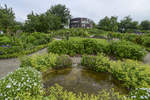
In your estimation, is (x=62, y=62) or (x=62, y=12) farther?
(x=62, y=12)

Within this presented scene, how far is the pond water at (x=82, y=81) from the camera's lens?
109 inches

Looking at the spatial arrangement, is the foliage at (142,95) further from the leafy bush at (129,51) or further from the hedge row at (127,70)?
the leafy bush at (129,51)

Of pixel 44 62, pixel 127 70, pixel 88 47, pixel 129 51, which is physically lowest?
pixel 127 70

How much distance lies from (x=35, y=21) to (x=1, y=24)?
6278 millimetres

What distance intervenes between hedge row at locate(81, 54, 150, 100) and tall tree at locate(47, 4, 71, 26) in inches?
1337

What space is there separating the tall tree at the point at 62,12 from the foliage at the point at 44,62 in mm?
33523

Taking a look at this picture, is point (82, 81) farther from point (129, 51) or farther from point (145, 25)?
point (145, 25)

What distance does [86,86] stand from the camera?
288 centimetres

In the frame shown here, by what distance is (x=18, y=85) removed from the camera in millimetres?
1693

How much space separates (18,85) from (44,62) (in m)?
1.85

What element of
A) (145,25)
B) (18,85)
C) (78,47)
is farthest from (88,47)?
(145,25)

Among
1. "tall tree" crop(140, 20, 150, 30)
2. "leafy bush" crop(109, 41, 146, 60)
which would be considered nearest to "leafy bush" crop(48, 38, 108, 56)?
"leafy bush" crop(109, 41, 146, 60)

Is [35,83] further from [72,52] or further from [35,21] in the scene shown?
[35,21]

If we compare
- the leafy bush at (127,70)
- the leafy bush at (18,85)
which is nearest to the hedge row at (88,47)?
the leafy bush at (127,70)
